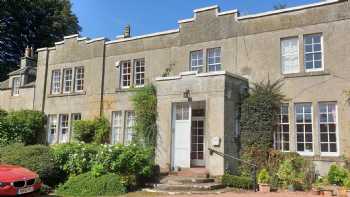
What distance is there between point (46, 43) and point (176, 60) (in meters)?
30.5

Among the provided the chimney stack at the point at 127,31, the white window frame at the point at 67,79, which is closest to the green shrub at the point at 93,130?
the white window frame at the point at 67,79

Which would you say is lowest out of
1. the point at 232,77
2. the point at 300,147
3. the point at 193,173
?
the point at 193,173

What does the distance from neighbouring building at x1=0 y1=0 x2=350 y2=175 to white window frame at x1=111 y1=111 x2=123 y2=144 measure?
0.06 m

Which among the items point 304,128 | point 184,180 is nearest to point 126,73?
point 184,180

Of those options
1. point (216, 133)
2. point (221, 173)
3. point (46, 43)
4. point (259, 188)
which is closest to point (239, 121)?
point (216, 133)

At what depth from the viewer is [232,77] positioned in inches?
707

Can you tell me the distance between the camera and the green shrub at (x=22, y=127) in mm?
24625

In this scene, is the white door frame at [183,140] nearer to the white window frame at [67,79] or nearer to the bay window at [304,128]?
the bay window at [304,128]

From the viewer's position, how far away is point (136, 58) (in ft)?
77.0

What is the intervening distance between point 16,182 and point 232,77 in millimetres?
10423

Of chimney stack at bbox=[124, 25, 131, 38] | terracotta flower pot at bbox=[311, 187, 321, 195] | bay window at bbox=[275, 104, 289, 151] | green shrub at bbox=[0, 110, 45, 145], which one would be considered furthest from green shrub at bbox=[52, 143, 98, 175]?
chimney stack at bbox=[124, 25, 131, 38]

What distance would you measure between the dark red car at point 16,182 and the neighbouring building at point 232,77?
7.56m

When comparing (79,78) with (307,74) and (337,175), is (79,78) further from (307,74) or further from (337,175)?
(337,175)

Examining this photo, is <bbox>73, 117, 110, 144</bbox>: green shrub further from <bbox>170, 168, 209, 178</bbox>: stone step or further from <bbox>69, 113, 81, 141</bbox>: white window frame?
<bbox>170, 168, 209, 178</bbox>: stone step
